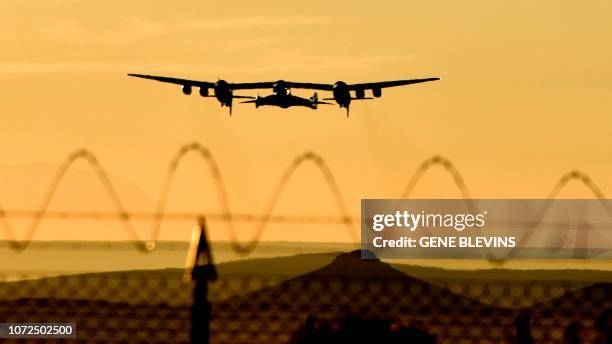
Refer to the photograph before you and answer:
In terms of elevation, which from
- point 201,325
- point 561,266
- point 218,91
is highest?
point 218,91

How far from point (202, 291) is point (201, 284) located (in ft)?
0.26

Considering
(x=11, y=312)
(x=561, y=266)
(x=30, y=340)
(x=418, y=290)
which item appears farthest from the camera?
(x=561, y=266)

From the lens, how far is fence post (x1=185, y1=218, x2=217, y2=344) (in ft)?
41.2

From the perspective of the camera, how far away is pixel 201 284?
506 inches

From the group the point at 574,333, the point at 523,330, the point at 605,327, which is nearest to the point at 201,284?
the point at 523,330

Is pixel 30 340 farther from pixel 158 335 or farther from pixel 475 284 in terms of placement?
pixel 475 284

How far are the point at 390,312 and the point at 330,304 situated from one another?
0.77m

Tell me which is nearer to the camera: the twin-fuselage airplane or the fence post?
the fence post

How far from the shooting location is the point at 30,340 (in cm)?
1614

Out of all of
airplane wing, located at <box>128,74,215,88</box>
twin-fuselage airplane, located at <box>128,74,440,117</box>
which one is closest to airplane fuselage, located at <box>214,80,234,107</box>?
twin-fuselage airplane, located at <box>128,74,440,117</box>

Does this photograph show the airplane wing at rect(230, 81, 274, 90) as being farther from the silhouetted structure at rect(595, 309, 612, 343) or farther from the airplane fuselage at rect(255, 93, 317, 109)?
the silhouetted structure at rect(595, 309, 612, 343)

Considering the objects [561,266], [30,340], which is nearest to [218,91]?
[561,266]

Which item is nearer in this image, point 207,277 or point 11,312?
point 207,277

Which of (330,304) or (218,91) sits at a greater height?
(218,91)
